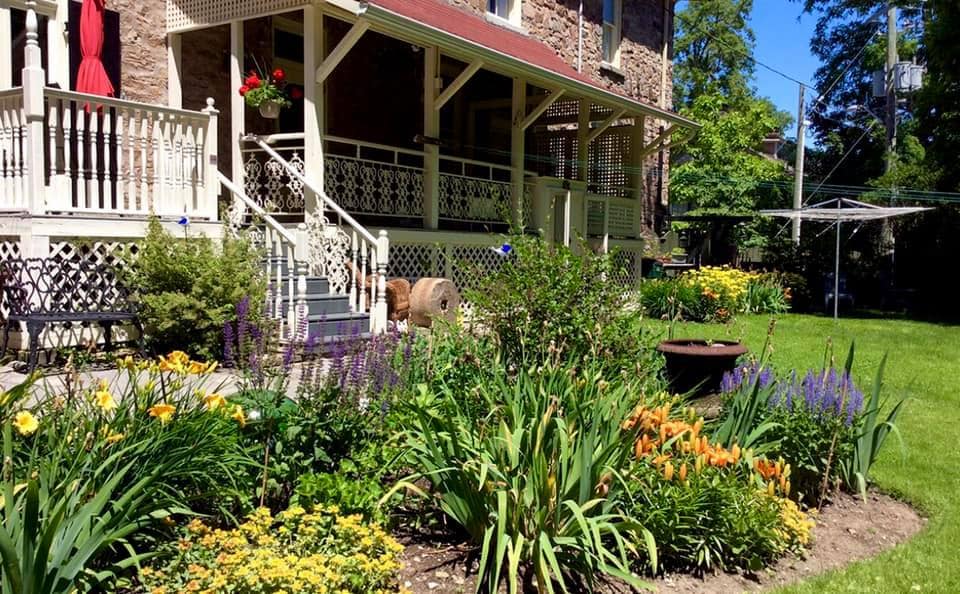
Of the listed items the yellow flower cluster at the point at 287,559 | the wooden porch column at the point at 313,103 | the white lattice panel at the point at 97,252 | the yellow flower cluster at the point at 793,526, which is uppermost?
the wooden porch column at the point at 313,103

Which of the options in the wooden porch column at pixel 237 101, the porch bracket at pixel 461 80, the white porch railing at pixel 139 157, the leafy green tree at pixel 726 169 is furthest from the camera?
the leafy green tree at pixel 726 169

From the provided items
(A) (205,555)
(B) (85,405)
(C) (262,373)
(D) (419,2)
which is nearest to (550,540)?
(A) (205,555)

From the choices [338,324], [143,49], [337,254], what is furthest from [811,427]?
[143,49]

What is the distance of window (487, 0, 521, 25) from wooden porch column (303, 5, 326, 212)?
7.65 meters

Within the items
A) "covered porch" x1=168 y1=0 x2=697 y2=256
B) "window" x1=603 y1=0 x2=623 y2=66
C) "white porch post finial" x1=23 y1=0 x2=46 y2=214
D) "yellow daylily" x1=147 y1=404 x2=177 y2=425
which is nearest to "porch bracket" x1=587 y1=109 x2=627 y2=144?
"covered porch" x1=168 y1=0 x2=697 y2=256

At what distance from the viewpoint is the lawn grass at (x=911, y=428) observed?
379 centimetres

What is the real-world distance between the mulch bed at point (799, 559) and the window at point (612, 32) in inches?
636

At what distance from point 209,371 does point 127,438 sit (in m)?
0.69

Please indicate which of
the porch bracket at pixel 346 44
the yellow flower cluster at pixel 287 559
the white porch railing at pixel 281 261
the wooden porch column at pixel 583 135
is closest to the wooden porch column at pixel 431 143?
the porch bracket at pixel 346 44

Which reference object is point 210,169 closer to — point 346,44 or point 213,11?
point 346,44

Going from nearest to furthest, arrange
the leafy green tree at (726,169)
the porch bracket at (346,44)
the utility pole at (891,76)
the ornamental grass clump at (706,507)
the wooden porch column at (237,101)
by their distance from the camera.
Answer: the ornamental grass clump at (706,507) < the porch bracket at (346,44) < the wooden porch column at (237,101) < the utility pole at (891,76) < the leafy green tree at (726,169)

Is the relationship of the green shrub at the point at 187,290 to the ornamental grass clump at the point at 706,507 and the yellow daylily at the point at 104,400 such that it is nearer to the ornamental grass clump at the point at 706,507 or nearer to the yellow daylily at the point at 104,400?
the yellow daylily at the point at 104,400

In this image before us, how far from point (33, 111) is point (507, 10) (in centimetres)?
1128

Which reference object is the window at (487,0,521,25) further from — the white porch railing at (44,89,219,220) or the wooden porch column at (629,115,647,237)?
the white porch railing at (44,89,219,220)
